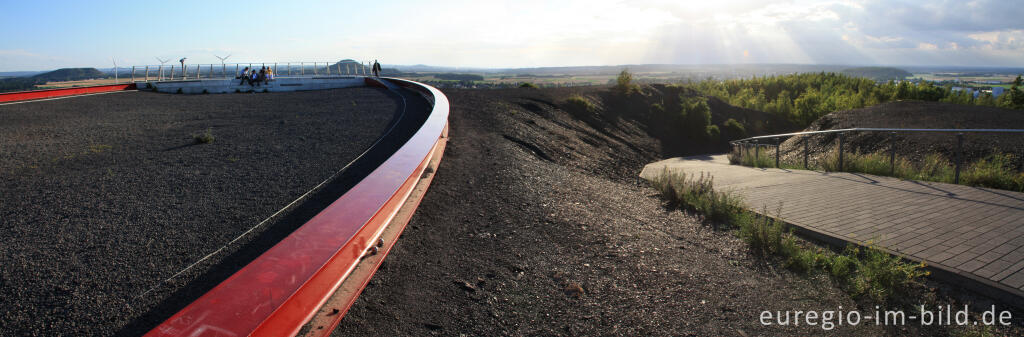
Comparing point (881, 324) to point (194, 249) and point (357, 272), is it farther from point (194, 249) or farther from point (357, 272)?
point (194, 249)

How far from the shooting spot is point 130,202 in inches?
186

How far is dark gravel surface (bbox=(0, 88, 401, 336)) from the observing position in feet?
8.95

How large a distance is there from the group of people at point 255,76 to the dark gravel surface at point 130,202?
54.3 ft

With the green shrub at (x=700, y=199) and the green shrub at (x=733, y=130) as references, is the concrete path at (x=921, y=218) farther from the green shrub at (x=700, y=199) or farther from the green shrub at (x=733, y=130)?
the green shrub at (x=733, y=130)

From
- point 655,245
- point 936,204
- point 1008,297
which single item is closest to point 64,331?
point 655,245

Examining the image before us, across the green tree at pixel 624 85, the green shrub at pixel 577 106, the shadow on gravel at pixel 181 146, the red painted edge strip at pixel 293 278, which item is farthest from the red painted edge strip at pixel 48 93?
the green tree at pixel 624 85

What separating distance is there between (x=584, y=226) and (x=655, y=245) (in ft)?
2.50

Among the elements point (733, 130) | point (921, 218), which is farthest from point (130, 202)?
point (733, 130)

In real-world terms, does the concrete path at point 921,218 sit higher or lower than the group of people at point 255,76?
lower

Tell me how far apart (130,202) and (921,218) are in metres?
8.44

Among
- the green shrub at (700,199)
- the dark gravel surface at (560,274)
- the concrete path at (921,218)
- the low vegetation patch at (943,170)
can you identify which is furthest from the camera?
the low vegetation patch at (943,170)

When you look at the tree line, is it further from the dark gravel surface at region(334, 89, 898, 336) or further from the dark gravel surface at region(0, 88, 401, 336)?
the dark gravel surface at region(0, 88, 401, 336)

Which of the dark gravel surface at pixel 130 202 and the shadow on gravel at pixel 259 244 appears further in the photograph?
the dark gravel surface at pixel 130 202

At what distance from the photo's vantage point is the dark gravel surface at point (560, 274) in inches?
125
